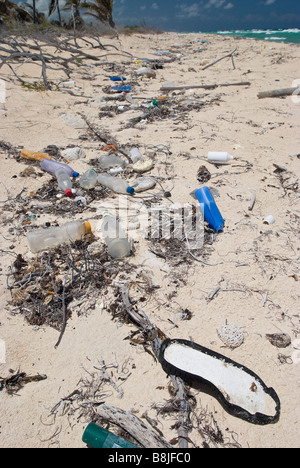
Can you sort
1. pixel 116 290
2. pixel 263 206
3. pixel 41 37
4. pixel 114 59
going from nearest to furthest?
pixel 116 290
pixel 263 206
pixel 41 37
pixel 114 59

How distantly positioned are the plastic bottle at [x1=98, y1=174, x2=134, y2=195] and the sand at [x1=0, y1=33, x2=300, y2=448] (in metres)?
0.42

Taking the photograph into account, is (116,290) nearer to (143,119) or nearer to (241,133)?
(241,133)

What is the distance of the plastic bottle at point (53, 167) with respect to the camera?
9.66ft

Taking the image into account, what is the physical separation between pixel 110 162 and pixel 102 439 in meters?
2.59

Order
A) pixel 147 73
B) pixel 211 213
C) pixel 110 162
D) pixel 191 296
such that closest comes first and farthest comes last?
1. pixel 191 296
2. pixel 211 213
3. pixel 110 162
4. pixel 147 73

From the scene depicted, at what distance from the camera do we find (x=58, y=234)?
85.0 inches

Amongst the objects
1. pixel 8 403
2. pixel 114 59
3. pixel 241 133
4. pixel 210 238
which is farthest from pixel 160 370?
pixel 114 59

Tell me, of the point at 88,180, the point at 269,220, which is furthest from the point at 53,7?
the point at 269,220

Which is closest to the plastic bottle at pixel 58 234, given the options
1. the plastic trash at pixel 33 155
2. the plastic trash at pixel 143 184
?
the plastic trash at pixel 143 184

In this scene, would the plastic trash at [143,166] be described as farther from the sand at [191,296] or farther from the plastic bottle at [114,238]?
the plastic bottle at [114,238]

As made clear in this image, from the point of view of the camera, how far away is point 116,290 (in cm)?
178

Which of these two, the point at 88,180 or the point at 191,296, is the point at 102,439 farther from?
the point at 88,180

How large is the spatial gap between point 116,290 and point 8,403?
79 centimetres

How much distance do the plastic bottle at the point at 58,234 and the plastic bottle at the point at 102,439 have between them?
130cm
